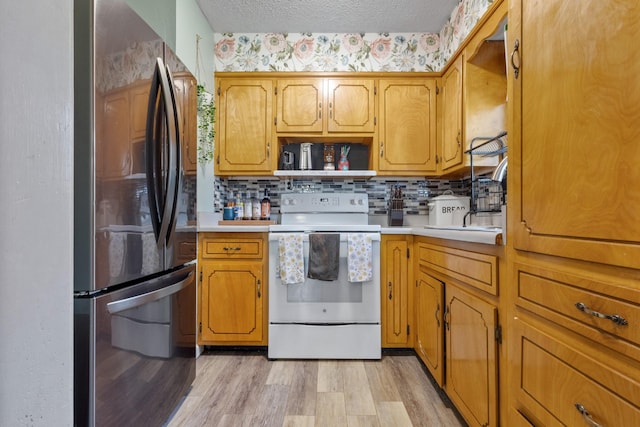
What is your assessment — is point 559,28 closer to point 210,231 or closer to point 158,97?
point 158,97

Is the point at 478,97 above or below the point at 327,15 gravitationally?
below

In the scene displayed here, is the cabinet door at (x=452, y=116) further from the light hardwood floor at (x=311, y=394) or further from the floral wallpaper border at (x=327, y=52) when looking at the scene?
the light hardwood floor at (x=311, y=394)

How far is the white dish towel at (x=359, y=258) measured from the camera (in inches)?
91.2

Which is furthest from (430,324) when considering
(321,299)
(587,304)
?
(587,304)

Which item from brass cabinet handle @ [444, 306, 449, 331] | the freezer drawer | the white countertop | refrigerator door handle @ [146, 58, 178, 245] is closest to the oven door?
the white countertop

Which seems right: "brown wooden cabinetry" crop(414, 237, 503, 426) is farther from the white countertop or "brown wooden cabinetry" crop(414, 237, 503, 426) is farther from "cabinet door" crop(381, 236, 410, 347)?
"cabinet door" crop(381, 236, 410, 347)

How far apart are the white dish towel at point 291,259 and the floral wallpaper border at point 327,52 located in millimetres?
1491

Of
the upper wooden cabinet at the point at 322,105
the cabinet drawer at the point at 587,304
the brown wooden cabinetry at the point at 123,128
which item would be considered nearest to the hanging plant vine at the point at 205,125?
the upper wooden cabinet at the point at 322,105

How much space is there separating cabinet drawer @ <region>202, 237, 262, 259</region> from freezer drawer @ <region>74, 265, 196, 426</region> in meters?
0.74

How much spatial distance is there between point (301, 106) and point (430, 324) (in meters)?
1.90

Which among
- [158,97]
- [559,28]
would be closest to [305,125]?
[158,97]

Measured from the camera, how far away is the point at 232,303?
2.38 meters

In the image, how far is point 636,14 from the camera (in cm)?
66

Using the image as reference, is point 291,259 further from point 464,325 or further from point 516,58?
point 516,58
